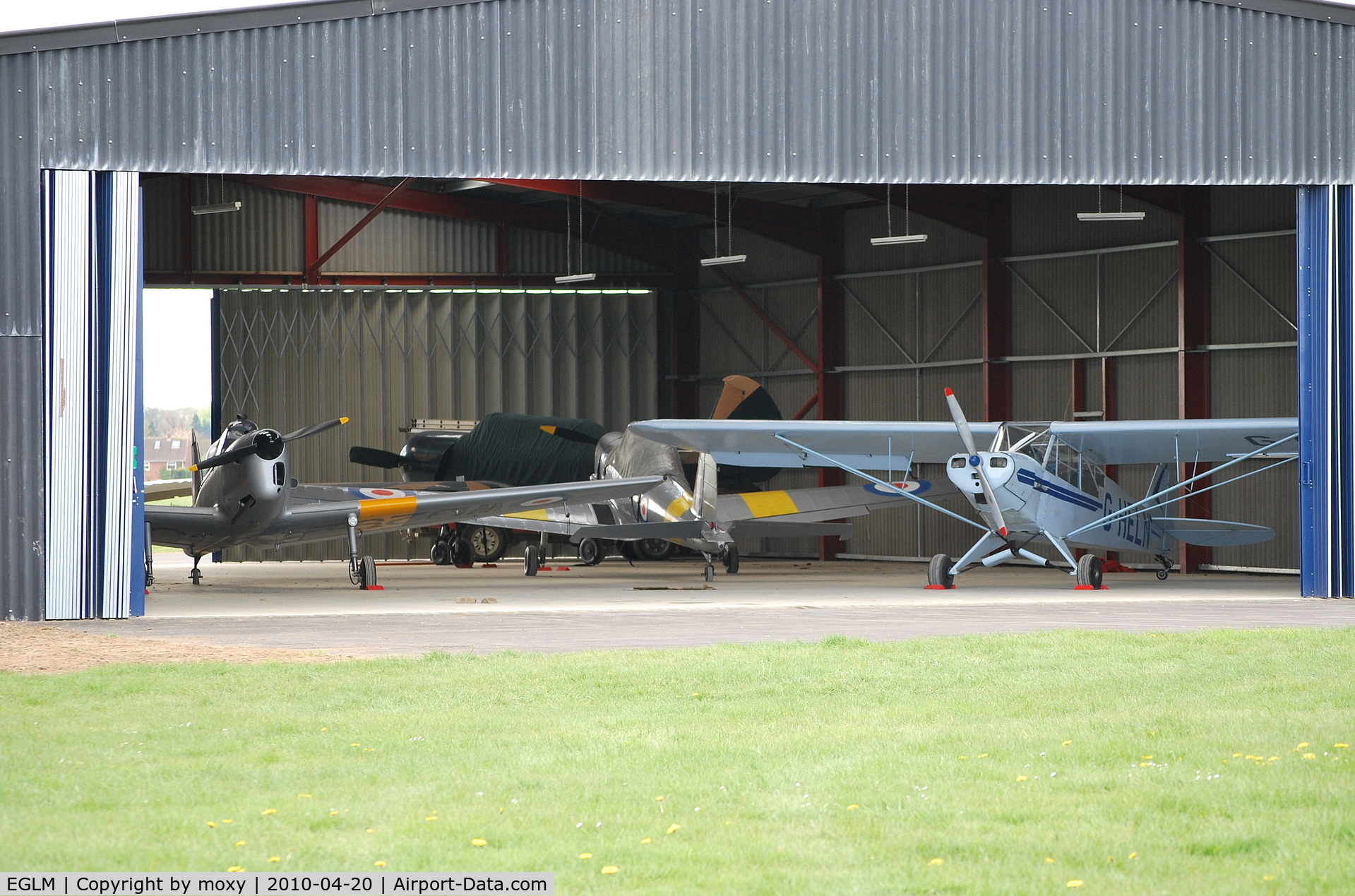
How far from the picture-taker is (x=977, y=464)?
723 inches

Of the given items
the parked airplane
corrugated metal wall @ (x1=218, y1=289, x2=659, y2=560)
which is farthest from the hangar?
corrugated metal wall @ (x1=218, y1=289, x2=659, y2=560)

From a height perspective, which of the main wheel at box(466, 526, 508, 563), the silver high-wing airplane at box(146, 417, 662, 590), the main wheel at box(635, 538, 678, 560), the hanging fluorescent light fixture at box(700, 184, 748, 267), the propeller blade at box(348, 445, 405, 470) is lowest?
the main wheel at box(635, 538, 678, 560)

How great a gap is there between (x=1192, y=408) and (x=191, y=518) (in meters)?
16.9

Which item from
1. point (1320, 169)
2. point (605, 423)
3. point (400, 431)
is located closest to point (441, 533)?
point (400, 431)

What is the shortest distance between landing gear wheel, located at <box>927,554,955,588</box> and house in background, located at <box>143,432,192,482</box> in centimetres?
9285

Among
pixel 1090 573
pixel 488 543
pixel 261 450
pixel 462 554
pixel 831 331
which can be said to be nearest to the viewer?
pixel 261 450

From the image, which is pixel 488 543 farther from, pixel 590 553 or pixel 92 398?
pixel 92 398

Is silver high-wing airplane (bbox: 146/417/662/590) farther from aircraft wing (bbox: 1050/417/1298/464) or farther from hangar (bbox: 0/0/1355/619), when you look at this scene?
aircraft wing (bbox: 1050/417/1298/464)

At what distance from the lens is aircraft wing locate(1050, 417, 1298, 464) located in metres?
18.6

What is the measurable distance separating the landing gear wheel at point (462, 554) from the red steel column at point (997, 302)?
36.2ft

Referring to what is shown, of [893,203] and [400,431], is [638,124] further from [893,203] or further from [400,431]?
[400,431]

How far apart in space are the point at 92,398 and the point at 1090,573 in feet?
44.1

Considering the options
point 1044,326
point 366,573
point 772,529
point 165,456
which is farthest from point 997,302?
point 165,456

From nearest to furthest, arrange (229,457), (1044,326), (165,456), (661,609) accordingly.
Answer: (661,609)
(229,457)
(1044,326)
(165,456)
